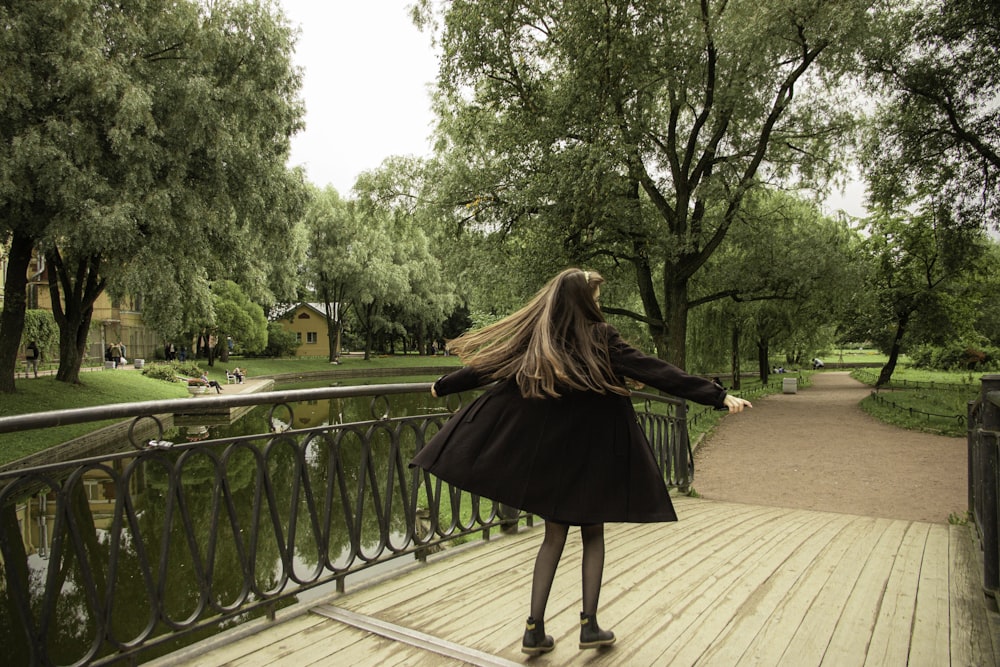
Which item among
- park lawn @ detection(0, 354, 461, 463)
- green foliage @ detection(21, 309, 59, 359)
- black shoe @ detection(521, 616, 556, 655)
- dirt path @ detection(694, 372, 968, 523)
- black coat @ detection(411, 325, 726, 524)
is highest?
green foliage @ detection(21, 309, 59, 359)

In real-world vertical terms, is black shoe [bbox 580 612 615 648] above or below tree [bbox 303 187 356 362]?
below

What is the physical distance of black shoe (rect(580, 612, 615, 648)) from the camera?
9.04 ft

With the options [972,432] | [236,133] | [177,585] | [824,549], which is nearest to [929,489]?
[972,432]

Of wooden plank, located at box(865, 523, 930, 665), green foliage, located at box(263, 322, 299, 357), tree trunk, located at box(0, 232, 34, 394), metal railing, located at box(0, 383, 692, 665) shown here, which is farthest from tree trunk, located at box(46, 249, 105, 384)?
green foliage, located at box(263, 322, 299, 357)

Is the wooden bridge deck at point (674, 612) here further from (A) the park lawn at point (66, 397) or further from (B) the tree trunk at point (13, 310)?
(B) the tree trunk at point (13, 310)

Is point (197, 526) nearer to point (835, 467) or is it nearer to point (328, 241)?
point (835, 467)

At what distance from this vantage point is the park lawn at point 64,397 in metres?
12.5

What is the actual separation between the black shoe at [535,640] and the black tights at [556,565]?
0.03 meters

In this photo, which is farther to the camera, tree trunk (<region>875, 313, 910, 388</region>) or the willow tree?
tree trunk (<region>875, 313, 910, 388</region>)

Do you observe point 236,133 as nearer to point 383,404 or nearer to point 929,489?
point 383,404

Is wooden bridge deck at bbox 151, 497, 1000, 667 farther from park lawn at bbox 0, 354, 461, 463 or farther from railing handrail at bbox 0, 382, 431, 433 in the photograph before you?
park lawn at bbox 0, 354, 461, 463

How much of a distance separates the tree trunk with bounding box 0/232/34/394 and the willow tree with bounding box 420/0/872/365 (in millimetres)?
11434

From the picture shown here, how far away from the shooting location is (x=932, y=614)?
10.7 feet

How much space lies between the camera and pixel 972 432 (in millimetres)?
4820
